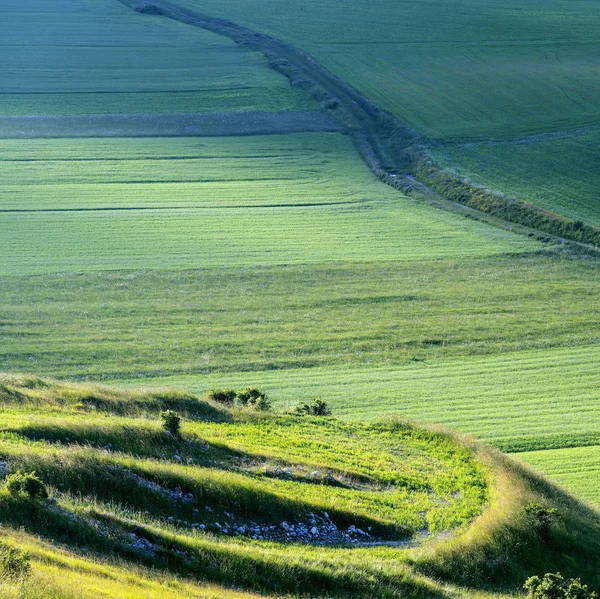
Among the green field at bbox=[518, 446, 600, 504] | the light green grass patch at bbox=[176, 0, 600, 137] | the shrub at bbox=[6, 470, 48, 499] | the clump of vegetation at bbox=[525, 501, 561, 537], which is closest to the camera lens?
the shrub at bbox=[6, 470, 48, 499]

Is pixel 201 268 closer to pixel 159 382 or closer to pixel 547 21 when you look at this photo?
pixel 159 382

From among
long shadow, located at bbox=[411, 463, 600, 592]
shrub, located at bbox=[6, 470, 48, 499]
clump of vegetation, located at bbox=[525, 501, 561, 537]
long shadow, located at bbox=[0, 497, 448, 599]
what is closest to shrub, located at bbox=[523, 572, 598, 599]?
long shadow, located at bbox=[411, 463, 600, 592]

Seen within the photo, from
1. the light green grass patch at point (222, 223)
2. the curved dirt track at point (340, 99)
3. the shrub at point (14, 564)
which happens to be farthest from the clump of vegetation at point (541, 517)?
the curved dirt track at point (340, 99)

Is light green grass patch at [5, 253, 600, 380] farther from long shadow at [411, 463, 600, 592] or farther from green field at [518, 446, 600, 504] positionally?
long shadow at [411, 463, 600, 592]

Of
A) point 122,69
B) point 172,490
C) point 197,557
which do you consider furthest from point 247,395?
point 122,69

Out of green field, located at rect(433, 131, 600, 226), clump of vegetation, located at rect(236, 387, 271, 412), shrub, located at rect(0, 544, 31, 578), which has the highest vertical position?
green field, located at rect(433, 131, 600, 226)

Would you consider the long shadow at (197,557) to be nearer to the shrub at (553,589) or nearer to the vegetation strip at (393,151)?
the shrub at (553,589)

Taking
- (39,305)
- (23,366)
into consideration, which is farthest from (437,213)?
(23,366)
